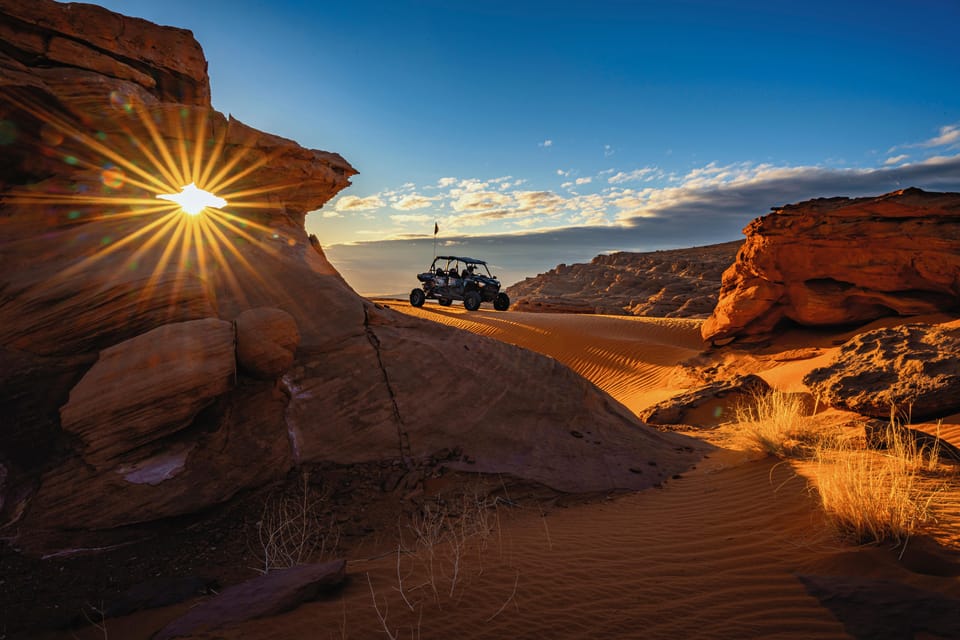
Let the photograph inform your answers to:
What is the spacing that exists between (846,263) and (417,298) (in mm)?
16873

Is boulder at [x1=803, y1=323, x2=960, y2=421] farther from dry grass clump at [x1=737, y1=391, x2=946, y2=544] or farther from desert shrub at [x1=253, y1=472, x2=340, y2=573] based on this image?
desert shrub at [x1=253, y1=472, x2=340, y2=573]

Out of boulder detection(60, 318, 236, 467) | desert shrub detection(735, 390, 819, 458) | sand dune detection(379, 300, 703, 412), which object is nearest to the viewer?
boulder detection(60, 318, 236, 467)

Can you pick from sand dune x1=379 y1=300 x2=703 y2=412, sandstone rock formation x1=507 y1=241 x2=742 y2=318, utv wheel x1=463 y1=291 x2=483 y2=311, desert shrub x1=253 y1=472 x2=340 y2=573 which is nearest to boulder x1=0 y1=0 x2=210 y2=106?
desert shrub x1=253 y1=472 x2=340 y2=573

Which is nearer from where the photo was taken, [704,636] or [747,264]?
[704,636]

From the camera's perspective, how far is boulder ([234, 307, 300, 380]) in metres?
4.95

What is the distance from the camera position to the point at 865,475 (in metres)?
3.77

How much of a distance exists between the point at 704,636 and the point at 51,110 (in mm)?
7779

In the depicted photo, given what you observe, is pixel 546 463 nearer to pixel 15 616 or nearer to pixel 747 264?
pixel 15 616

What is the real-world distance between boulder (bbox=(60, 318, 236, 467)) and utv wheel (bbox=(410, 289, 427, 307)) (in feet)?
65.5

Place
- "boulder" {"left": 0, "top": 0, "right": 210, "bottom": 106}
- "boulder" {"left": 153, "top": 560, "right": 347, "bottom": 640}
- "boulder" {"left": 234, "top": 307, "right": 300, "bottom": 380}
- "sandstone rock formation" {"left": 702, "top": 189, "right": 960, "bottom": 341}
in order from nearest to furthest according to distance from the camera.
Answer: "boulder" {"left": 153, "top": 560, "right": 347, "bottom": 640}, "boulder" {"left": 234, "top": 307, "right": 300, "bottom": 380}, "boulder" {"left": 0, "top": 0, "right": 210, "bottom": 106}, "sandstone rock formation" {"left": 702, "top": 189, "right": 960, "bottom": 341}

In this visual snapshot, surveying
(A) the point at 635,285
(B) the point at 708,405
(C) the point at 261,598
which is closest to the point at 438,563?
(C) the point at 261,598

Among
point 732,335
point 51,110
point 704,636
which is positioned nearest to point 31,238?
point 51,110

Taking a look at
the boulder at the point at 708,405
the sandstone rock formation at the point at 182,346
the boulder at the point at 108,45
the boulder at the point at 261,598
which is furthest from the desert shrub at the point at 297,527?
the boulder at the point at 708,405

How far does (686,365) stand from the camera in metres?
16.5
